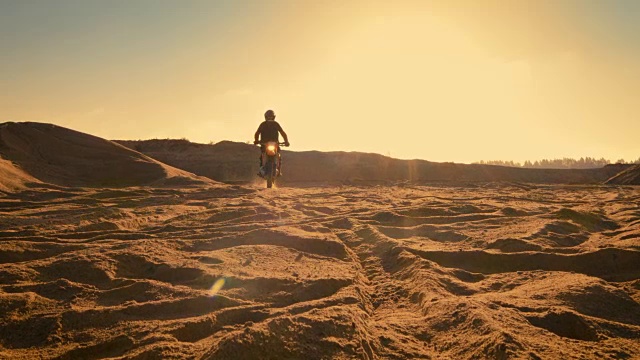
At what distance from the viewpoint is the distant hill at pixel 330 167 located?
629 inches

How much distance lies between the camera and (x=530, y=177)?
55.3 feet

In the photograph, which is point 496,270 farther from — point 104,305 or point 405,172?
point 405,172

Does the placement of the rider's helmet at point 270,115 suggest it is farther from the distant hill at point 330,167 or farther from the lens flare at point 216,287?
the lens flare at point 216,287

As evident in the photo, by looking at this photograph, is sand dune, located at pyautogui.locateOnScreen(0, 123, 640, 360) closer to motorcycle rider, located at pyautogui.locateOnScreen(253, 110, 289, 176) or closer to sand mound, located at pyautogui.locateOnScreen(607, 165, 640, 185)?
motorcycle rider, located at pyautogui.locateOnScreen(253, 110, 289, 176)

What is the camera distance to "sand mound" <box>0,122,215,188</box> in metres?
8.28

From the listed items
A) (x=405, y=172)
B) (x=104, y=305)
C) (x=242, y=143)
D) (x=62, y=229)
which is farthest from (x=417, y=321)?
(x=242, y=143)

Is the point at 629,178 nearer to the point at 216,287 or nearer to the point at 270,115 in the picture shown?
the point at 270,115

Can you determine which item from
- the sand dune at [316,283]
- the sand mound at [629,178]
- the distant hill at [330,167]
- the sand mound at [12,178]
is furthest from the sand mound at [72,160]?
the sand mound at [629,178]

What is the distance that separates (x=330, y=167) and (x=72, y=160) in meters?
9.88

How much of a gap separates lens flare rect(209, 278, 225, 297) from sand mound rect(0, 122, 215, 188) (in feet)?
22.4

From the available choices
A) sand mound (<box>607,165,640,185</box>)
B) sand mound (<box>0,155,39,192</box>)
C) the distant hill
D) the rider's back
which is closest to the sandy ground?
sand mound (<box>0,155,39,192</box>)

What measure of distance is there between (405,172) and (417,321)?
15.4 m

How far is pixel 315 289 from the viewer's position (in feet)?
7.74

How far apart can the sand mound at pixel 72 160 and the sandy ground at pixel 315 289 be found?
4531 millimetres
